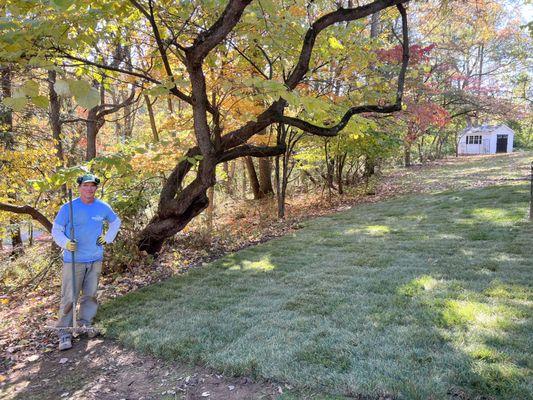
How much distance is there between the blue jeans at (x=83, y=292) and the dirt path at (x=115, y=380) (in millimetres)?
409

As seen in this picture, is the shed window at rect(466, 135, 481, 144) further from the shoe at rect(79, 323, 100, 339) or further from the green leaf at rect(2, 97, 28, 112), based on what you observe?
the green leaf at rect(2, 97, 28, 112)

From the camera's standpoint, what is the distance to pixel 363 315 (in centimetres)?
369

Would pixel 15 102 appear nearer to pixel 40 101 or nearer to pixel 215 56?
pixel 40 101

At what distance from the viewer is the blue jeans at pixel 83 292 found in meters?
3.98

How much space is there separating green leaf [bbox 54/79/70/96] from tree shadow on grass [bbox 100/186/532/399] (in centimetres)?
226

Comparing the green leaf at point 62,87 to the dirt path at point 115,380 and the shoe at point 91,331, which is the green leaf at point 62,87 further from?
the shoe at point 91,331

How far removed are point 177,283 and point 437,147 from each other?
2850 centimetres

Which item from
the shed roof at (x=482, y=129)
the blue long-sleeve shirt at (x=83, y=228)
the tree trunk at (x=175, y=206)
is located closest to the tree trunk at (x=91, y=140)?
the tree trunk at (x=175, y=206)

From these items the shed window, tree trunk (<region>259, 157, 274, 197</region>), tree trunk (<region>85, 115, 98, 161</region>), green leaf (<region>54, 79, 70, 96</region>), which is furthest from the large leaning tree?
the shed window

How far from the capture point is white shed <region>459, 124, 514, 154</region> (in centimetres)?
3481

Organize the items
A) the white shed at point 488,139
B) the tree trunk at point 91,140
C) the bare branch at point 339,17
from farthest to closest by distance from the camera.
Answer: the white shed at point 488,139 → the tree trunk at point 91,140 → the bare branch at point 339,17

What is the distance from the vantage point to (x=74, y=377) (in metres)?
3.26

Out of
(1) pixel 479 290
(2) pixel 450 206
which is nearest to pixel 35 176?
(1) pixel 479 290

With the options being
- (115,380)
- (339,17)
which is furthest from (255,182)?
(115,380)
